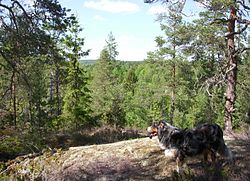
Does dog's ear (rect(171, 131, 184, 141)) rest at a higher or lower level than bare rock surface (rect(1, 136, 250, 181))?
higher

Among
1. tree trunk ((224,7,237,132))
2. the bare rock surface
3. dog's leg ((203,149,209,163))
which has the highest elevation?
tree trunk ((224,7,237,132))

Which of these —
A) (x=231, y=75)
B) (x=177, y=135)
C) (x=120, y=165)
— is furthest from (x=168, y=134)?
(x=231, y=75)

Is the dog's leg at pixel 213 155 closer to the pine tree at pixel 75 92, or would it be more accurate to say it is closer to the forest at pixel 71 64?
the forest at pixel 71 64

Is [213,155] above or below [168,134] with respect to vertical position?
below

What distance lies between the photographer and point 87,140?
43.2 feet

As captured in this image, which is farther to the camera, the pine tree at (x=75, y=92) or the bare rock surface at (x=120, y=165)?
the pine tree at (x=75, y=92)

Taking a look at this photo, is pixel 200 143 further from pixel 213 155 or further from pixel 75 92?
pixel 75 92

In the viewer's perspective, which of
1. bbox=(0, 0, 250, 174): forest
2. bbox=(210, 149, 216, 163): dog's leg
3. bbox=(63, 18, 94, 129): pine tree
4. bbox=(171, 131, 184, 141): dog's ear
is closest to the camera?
bbox=(210, 149, 216, 163): dog's leg

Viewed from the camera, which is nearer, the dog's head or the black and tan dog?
the black and tan dog

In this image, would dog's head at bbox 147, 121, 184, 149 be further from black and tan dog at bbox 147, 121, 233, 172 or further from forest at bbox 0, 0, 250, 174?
forest at bbox 0, 0, 250, 174

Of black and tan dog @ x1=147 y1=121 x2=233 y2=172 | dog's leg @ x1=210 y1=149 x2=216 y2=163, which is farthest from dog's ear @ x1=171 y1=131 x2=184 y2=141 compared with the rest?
dog's leg @ x1=210 y1=149 x2=216 y2=163

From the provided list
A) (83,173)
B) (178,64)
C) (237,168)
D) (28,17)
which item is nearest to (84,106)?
(178,64)

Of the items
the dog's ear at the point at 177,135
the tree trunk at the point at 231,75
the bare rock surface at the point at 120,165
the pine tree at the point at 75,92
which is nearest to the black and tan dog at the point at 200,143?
the dog's ear at the point at 177,135

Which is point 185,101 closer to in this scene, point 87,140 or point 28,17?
point 87,140
